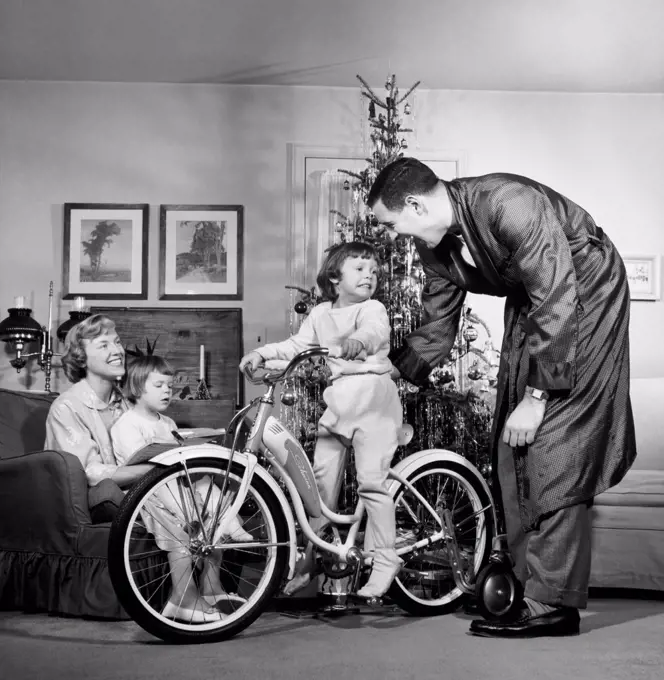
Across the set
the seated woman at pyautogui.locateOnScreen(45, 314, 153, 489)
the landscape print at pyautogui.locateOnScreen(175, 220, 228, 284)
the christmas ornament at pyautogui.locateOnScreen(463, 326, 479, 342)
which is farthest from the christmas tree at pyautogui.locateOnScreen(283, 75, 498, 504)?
the seated woman at pyautogui.locateOnScreen(45, 314, 153, 489)

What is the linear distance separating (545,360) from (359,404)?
0.67 m

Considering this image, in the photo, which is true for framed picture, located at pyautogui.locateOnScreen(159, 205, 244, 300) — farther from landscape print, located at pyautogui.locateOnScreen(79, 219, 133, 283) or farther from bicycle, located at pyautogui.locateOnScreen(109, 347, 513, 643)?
bicycle, located at pyautogui.locateOnScreen(109, 347, 513, 643)

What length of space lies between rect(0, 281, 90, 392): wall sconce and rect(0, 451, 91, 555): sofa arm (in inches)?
77.7

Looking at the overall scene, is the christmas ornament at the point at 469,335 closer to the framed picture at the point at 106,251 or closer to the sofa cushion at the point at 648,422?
the sofa cushion at the point at 648,422

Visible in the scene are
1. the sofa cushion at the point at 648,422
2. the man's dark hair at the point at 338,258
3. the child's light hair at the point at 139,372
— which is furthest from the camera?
the sofa cushion at the point at 648,422

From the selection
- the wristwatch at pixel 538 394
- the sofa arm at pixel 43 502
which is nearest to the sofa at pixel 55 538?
the sofa arm at pixel 43 502

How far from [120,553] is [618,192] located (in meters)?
4.53

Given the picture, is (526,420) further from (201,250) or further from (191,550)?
(201,250)

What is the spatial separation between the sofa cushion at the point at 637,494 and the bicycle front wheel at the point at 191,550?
1.47 meters

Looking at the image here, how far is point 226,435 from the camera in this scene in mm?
2541

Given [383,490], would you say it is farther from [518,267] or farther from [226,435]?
[518,267]

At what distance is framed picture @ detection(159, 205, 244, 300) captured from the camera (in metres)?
5.50

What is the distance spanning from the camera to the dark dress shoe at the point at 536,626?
2299 millimetres

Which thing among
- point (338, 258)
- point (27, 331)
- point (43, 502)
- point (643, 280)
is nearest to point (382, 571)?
point (338, 258)
